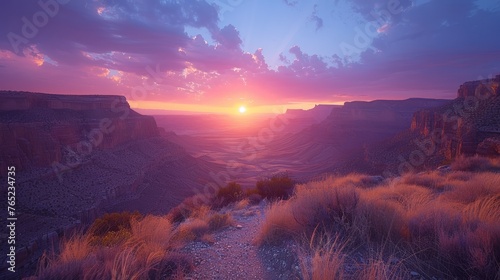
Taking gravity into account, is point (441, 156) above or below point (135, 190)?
above

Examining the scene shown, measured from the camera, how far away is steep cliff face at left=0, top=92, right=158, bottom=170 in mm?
25094

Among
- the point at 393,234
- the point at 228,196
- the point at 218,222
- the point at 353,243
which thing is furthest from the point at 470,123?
the point at 353,243

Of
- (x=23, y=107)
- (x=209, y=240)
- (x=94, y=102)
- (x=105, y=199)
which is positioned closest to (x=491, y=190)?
(x=209, y=240)

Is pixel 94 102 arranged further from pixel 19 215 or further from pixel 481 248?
pixel 481 248

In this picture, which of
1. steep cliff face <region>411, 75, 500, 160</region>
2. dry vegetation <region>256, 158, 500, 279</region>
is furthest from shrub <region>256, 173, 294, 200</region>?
steep cliff face <region>411, 75, 500, 160</region>

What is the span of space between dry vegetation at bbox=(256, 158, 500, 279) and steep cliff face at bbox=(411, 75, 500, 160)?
14.8 m

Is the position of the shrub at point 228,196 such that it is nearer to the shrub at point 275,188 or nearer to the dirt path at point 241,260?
the shrub at point 275,188

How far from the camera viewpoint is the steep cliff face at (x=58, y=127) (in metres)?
25.1

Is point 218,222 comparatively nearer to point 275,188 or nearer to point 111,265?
point 111,265

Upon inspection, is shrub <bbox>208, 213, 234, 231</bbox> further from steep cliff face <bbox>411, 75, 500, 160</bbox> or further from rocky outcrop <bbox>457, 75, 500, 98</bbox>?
rocky outcrop <bbox>457, 75, 500, 98</bbox>

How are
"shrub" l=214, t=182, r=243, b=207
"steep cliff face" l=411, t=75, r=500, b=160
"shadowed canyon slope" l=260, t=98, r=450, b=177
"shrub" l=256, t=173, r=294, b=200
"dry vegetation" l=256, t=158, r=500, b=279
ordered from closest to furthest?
"dry vegetation" l=256, t=158, r=500, b=279 → "shrub" l=256, t=173, r=294, b=200 → "shrub" l=214, t=182, r=243, b=207 → "steep cliff face" l=411, t=75, r=500, b=160 → "shadowed canyon slope" l=260, t=98, r=450, b=177

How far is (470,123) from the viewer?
20.6 meters

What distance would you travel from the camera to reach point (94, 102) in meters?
43.8

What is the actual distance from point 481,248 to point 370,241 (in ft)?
3.85
